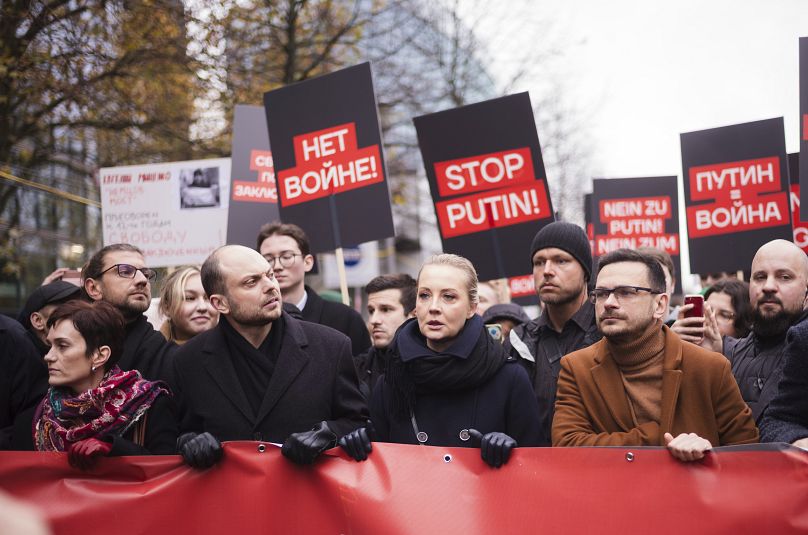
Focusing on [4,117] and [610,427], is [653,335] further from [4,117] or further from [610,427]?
[4,117]

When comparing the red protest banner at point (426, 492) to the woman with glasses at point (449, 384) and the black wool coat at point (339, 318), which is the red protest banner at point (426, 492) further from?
the black wool coat at point (339, 318)

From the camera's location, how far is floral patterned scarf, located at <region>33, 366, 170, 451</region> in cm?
398

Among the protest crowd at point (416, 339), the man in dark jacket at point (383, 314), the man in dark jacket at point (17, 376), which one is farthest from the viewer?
the man in dark jacket at point (383, 314)

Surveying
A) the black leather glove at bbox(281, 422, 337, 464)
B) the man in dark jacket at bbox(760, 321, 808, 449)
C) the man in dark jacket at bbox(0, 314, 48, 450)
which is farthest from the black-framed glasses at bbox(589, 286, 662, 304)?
the man in dark jacket at bbox(0, 314, 48, 450)

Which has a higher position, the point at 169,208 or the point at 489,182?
the point at 169,208

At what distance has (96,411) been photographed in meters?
4.02

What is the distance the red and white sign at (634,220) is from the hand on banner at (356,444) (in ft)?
19.1

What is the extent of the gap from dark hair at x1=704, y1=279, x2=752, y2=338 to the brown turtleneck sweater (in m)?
2.21

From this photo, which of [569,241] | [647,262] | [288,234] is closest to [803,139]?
[569,241]

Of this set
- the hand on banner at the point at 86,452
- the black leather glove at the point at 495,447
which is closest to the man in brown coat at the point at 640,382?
the black leather glove at the point at 495,447

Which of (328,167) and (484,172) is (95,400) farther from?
(484,172)

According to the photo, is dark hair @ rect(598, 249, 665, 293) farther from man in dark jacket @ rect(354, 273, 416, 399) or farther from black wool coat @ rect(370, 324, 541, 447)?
man in dark jacket @ rect(354, 273, 416, 399)

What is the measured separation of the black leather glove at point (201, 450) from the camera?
147 inches

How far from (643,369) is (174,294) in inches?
114
